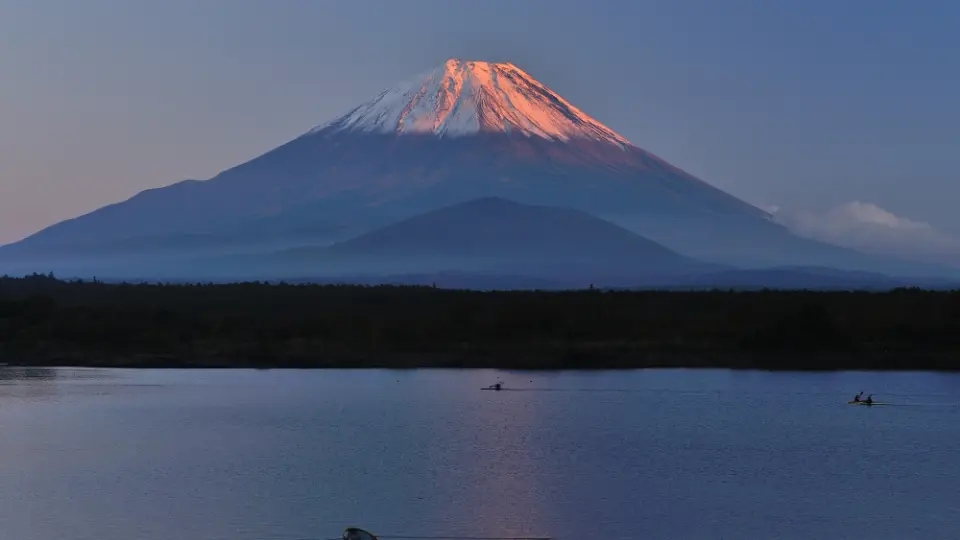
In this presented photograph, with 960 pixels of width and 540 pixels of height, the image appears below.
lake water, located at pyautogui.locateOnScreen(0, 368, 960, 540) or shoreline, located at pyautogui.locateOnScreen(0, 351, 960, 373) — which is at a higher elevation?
shoreline, located at pyautogui.locateOnScreen(0, 351, 960, 373)

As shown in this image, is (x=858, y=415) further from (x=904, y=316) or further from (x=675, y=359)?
(x=904, y=316)

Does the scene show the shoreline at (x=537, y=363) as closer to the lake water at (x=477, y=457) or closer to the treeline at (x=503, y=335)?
the treeline at (x=503, y=335)

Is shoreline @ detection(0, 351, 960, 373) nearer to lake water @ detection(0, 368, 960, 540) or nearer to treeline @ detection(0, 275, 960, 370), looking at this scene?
treeline @ detection(0, 275, 960, 370)

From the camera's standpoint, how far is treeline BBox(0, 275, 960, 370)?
5556 centimetres

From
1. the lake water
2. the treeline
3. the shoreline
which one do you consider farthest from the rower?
the treeline

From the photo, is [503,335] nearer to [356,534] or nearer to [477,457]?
[477,457]

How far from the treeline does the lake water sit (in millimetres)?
4261

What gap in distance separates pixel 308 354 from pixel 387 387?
8.76 meters

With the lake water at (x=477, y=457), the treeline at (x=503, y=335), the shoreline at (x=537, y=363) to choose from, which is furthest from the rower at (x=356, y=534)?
the treeline at (x=503, y=335)

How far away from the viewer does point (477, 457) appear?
33938 millimetres

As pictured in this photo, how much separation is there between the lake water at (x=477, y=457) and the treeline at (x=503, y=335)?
4261mm

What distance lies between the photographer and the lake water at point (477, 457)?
26.8 meters

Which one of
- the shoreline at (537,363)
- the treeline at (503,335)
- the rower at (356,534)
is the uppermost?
the treeline at (503,335)

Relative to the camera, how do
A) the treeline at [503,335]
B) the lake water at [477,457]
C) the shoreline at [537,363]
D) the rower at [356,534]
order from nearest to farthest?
the rower at [356,534], the lake water at [477,457], the shoreline at [537,363], the treeline at [503,335]
